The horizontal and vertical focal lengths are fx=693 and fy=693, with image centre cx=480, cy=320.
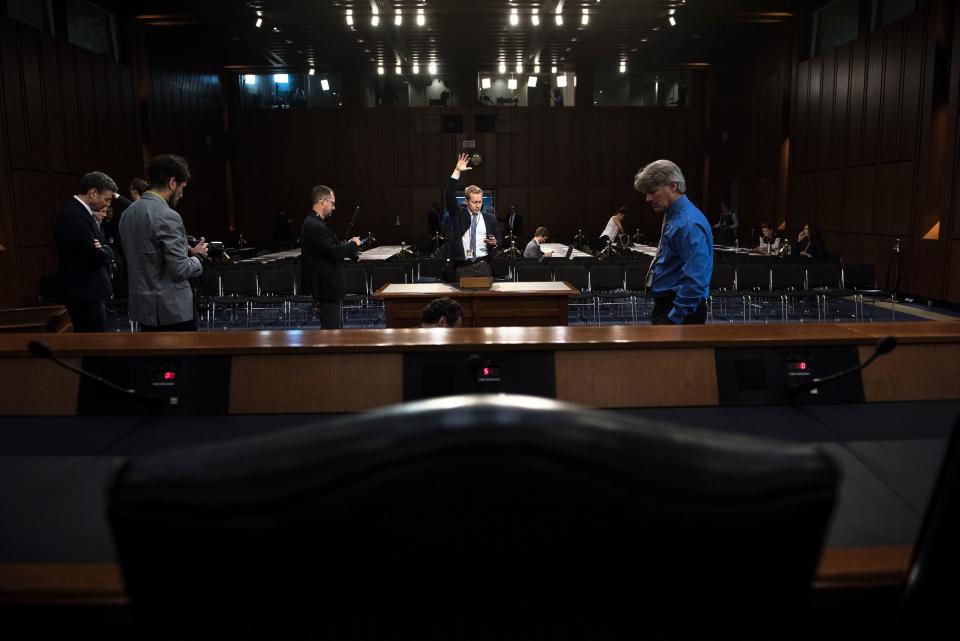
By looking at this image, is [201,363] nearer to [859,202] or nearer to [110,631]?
[110,631]

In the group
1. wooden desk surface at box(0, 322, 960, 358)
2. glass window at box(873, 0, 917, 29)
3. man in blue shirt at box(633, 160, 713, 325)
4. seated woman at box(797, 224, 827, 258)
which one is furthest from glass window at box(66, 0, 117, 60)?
glass window at box(873, 0, 917, 29)

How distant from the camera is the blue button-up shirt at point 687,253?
3457 mm

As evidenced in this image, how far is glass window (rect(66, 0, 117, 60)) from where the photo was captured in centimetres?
1175

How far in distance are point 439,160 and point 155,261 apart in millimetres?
15780

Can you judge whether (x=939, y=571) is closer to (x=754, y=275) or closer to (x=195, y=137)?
(x=754, y=275)

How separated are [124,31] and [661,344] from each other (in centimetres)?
1465

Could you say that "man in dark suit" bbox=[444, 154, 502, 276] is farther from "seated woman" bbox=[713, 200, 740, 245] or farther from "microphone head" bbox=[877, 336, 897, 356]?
"seated woman" bbox=[713, 200, 740, 245]

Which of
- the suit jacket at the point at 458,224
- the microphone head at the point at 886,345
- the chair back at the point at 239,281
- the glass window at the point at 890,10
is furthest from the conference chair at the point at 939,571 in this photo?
the glass window at the point at 890,10

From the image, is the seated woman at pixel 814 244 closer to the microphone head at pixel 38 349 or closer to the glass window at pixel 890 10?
the glass window at pixel 890 10

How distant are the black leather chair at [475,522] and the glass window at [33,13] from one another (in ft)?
40.4

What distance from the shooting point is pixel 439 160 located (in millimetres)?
18859

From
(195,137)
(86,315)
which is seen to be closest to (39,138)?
(195,137)

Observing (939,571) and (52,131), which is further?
(52,131)

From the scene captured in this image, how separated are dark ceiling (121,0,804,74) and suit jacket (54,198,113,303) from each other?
9.33 metres
